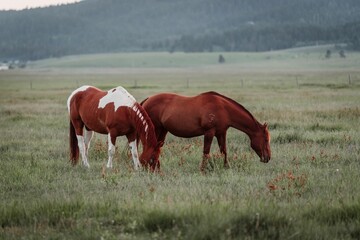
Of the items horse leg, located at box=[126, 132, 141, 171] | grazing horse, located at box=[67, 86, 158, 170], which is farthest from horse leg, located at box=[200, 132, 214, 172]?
horse leg, located at box=[126, 132, 141, 171]

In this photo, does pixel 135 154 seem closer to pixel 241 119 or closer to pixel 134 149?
pixel 134 149

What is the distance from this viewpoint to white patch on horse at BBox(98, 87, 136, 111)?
34.6 ft

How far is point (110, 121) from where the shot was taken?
34.9 ft

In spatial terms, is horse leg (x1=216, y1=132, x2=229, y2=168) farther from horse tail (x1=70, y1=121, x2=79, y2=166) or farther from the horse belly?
horse tail (x1=70, y1=121, x2=79, y2=166)

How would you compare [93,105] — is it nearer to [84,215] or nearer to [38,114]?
[84,215]

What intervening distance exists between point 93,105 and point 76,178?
2.00 metres

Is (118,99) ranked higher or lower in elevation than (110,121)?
higher

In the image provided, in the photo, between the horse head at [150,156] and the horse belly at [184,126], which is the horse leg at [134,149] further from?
the horse belly at [184,126]

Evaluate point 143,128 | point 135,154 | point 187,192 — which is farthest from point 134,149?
point 187,192

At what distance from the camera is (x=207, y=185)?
8.85 meters

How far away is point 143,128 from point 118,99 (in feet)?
3.36

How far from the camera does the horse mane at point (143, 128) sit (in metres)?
9.96

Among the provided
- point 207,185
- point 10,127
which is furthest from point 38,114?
point 207,185

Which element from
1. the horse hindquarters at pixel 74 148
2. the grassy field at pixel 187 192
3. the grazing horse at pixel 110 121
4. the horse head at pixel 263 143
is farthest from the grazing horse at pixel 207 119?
the horse hindquarters at pixel 74 148
